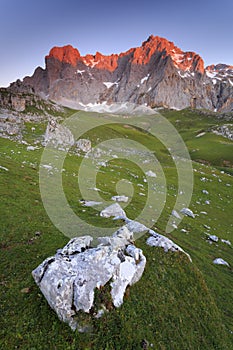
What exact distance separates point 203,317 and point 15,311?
11.7 m

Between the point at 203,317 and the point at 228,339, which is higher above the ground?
the point at 203,317

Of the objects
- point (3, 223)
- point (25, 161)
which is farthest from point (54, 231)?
point (25, 161)

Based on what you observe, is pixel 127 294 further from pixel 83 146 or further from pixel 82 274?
pixel 83 146

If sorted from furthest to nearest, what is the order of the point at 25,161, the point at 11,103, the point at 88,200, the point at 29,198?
the point at 11,103, the point at 25,161, the point at 88,200, the point at 29,198

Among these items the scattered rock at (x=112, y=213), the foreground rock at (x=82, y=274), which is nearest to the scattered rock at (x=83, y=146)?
the scattered rock at (x=112, y=213)

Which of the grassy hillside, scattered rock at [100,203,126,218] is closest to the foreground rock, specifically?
the grassy hillside

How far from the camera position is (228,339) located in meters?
12.9

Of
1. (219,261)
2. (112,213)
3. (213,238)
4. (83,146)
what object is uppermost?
(112,213)

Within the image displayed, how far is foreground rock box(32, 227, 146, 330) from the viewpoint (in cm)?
972

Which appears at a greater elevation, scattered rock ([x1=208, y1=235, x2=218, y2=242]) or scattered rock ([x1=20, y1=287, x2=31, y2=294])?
scattered rock ([x1=20, y1=287, x2=31, y2=294])

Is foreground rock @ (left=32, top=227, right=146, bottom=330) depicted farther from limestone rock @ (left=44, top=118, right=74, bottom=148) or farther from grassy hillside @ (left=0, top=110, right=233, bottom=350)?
limestone rock @ (left=44, top=118, right=74, bottom=148)

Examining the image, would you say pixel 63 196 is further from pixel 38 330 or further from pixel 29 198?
pixel 38 330

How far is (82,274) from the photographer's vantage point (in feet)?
34.7

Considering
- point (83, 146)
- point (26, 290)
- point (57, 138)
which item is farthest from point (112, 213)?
point (57, 138)
